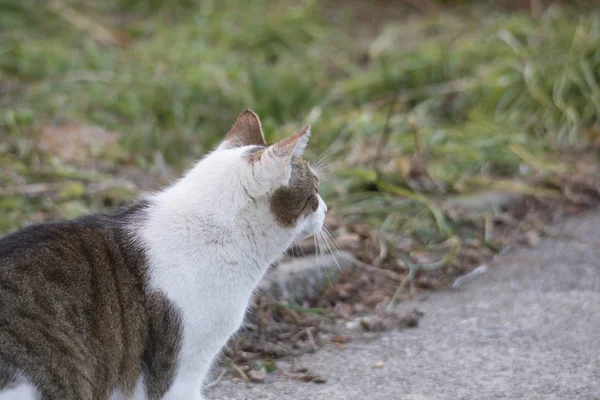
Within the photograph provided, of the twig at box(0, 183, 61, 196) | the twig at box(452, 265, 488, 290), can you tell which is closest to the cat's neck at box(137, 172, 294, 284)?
the twig at box(452, 265, 488, 290)

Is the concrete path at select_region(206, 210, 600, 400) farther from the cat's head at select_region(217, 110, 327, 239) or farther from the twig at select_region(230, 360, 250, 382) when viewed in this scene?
the cat's head at select_region(217, 110, 327, 239)

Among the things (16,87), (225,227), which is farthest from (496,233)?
(16,87)

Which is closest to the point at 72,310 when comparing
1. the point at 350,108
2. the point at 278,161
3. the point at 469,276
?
the point at 278,161

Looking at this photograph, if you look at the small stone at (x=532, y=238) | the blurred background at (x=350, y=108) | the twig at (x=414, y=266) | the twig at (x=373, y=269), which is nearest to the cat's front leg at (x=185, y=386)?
the blurred background at (x=350, y=108)

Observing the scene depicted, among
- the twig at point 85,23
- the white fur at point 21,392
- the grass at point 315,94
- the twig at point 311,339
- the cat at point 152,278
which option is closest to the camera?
the white fur at point 21,392

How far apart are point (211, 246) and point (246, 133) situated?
1.74 ft

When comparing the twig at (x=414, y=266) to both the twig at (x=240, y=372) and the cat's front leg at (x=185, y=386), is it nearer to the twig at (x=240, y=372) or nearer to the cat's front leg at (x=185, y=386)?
the twig at (x=240, y=372)

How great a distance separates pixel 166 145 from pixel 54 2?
8.95ft

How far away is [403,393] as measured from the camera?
9.64 feet

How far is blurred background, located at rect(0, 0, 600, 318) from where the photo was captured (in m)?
4.58

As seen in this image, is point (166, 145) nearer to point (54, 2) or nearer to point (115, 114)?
point (115, 114)

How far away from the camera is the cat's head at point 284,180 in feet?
8.82

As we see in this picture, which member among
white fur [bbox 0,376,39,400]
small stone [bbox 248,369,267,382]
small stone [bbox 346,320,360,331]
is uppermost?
white fur [bbox 0,376,39,400]

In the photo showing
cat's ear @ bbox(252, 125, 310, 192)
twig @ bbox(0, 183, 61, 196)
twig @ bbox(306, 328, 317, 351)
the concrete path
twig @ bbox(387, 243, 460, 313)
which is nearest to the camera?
cat's ear @ bbox(252, 125, 310, 192)
